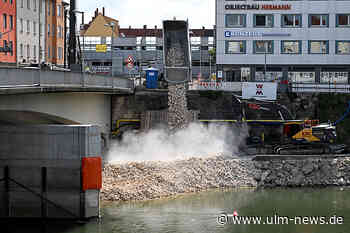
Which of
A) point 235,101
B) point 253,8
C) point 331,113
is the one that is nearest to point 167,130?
point 235,101

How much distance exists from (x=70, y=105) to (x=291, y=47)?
2639cm

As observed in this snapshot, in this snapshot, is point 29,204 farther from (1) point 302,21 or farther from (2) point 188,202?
(1) point 302,21

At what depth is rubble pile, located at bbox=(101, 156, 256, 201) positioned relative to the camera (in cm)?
3322

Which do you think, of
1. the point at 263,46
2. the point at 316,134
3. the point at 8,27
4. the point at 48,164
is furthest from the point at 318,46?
the point at 48,164

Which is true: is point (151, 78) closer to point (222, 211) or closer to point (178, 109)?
point (178, 109)

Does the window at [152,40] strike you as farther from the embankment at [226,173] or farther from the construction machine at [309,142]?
the embankment at [226,173]

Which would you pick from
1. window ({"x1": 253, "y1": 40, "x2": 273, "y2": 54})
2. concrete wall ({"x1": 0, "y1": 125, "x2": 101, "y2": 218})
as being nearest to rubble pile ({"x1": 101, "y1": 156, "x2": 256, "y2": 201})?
concrete wall ({"x1": 0, "y1": 125, "x2": 101, "y2": 218})

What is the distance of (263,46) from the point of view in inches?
2125

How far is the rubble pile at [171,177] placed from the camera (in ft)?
109

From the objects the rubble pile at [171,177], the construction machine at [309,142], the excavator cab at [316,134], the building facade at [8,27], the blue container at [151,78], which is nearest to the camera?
the rubble pile at [171,177]

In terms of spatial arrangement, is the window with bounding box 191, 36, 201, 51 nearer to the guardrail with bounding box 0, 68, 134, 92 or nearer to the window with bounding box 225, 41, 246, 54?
the window with bounding box 225, 41, 246, 54

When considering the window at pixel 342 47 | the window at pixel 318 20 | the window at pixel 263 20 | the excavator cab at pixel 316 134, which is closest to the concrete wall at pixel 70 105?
the excavator cab at pixel 316 134

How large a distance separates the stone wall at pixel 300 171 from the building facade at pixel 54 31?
26.3 metres

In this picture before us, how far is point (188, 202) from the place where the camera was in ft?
105
